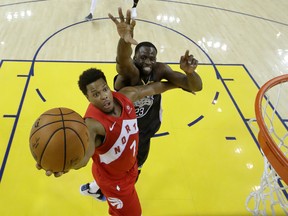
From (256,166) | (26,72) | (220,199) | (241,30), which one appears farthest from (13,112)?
(241,30)

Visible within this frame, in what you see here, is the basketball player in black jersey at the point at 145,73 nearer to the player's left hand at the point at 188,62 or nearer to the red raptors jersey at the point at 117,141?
the player's left hand at the point at 188,62

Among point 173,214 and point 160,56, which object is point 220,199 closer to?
point 173,214

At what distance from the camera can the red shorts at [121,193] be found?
2.27 meters

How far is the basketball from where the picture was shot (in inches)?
59.6

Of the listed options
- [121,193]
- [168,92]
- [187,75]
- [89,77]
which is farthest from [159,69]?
[168,92]

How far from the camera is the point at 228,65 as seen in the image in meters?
5.47

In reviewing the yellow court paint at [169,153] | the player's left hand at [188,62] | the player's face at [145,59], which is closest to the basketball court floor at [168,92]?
the yellow court paint at [169,153]

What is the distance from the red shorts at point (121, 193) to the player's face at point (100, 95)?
65 cm

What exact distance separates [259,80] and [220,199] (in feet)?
8.82

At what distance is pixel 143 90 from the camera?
7.74 feet

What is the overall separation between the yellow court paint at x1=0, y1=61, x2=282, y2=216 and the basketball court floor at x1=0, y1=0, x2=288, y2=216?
0.04 ft

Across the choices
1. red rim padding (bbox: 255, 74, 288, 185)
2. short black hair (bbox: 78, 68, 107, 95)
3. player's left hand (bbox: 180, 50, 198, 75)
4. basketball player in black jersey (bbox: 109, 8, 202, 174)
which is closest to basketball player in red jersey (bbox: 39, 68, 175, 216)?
short black hair (bbox: 78, 68, 107, 95)

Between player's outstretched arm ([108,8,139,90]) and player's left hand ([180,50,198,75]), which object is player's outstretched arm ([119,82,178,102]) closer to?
player's outstretched arm ([108,8,139,90])

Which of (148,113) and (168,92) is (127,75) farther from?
(168,92)
